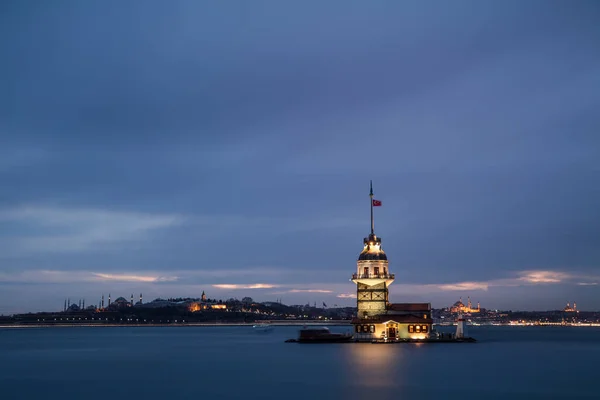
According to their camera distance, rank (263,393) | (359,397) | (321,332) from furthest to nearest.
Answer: (321,332)
(263,393)
(359,397)

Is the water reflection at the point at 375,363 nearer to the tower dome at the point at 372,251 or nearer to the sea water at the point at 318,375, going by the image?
the sea water at the point at 318,375

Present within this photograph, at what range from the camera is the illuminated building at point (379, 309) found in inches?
3664

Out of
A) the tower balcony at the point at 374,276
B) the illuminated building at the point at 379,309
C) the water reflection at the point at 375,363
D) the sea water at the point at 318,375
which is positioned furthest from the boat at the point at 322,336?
the sea water at the point at 318,375

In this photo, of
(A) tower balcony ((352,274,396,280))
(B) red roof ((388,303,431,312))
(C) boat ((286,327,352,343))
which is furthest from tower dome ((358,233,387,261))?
(C) boat ((286,327,352,343))

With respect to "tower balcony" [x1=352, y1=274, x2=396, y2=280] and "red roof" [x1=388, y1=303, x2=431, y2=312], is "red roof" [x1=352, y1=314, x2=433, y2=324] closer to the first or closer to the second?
"red roof" [x1=388, y1=303, x2=431, y2=312]

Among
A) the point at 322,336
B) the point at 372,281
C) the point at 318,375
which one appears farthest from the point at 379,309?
the point at 318,375

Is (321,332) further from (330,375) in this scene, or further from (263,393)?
(263,393)

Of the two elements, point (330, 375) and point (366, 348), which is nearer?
point (330, 375)

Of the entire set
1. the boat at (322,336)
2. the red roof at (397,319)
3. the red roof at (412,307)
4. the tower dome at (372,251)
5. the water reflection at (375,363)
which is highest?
the tower dome at (372,251)

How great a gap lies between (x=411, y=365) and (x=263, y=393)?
19434 mm

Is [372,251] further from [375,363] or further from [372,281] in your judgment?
[375,363]

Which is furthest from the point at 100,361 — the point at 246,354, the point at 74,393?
the point at 74,393

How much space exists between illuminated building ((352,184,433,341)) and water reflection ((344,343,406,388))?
346cm

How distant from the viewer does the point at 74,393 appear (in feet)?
172
